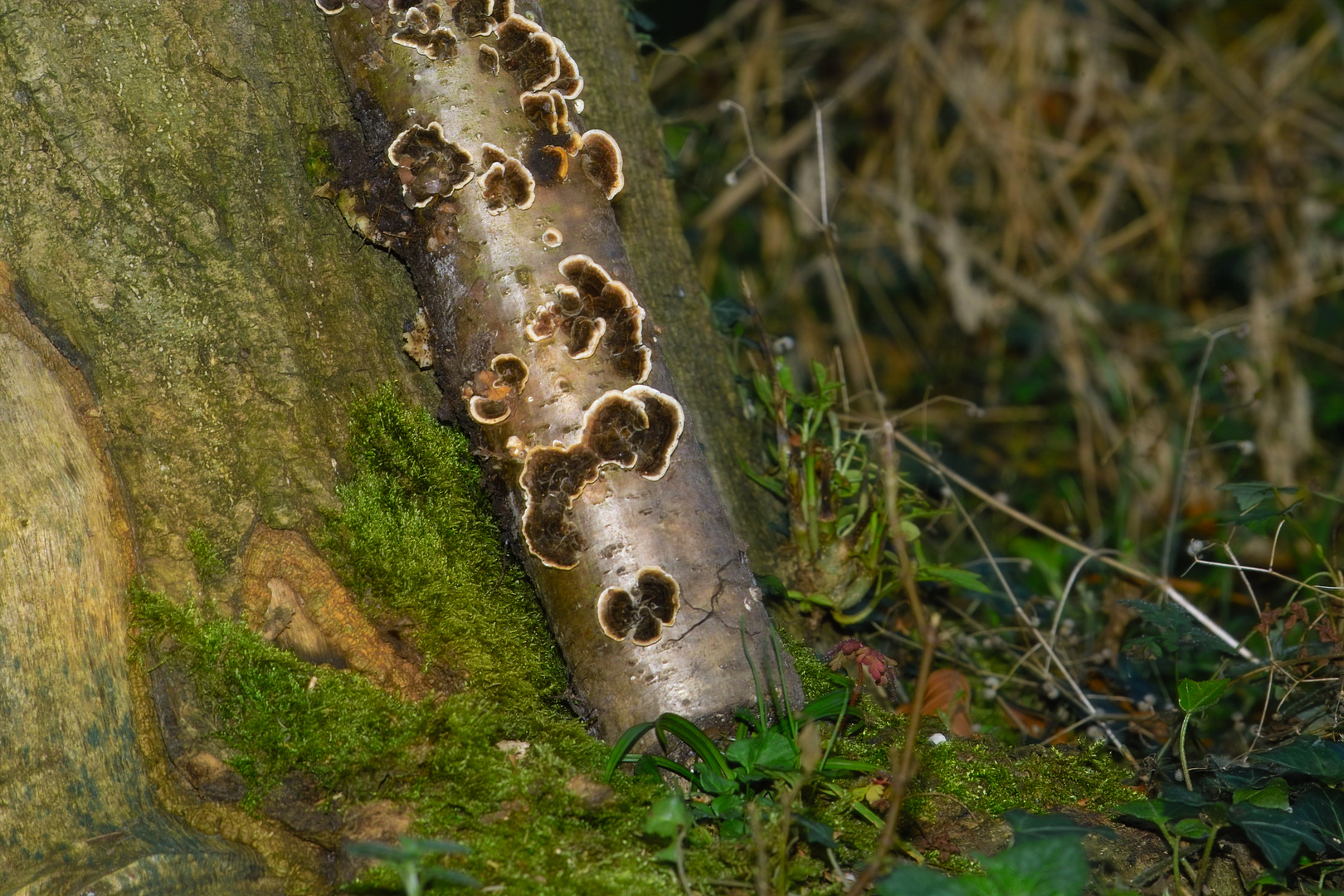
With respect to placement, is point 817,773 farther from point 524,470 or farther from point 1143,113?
point 1143,113

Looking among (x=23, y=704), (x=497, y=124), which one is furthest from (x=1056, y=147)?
(x=23, y=704)

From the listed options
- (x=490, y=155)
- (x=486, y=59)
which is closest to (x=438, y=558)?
(x=490, y=155)

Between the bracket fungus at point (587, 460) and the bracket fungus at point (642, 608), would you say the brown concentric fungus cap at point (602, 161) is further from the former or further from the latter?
the bracket fungus at point (642, 608)

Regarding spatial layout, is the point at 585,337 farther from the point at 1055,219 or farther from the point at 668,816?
the point at 1055,219

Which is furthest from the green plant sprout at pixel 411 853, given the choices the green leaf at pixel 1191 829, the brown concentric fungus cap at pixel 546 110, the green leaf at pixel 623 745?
the brown concentric fungus cap at pixel 546 110

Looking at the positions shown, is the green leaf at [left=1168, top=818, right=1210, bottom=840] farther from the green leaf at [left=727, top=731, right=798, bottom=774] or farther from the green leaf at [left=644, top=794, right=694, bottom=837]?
the green leaf at [left=644, top=794, right=694, bottom=837]

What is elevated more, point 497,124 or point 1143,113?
point 497,124
